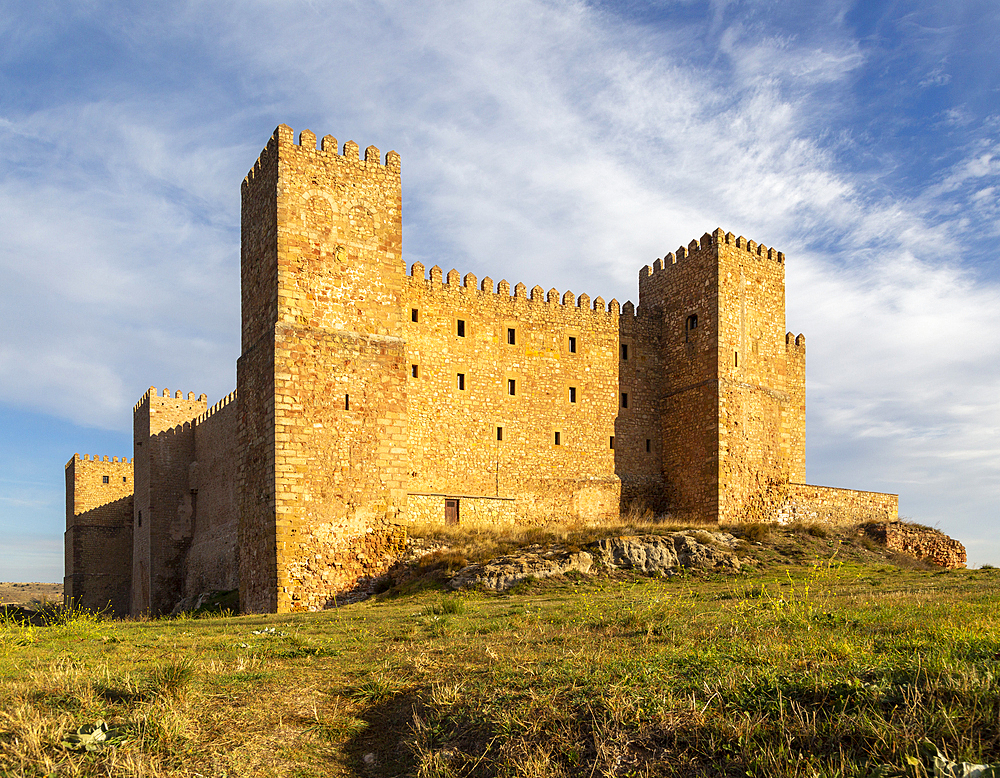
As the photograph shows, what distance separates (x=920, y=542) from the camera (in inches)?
974

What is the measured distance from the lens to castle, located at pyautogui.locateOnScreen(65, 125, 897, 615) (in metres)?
18.4

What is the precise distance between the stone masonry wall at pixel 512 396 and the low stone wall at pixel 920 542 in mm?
8088

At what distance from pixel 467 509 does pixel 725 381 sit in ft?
29.0

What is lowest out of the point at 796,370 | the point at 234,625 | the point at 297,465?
the point at 234,625

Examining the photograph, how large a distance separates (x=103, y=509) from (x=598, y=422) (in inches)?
1021

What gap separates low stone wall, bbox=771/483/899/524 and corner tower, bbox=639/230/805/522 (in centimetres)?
53

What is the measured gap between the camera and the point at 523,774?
5.35 meters

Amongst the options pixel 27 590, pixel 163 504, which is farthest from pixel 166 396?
pixel 27 590

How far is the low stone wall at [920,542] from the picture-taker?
2433cm

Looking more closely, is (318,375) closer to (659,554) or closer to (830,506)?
(659,554)

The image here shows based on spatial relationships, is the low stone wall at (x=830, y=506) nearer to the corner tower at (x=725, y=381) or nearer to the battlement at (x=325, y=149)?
the corner tower at (x=725, y=381)

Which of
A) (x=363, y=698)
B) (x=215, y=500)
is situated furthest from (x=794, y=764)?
(x=215, y=500)

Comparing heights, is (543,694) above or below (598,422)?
below

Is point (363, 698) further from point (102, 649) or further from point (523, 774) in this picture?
point (102, 649)
